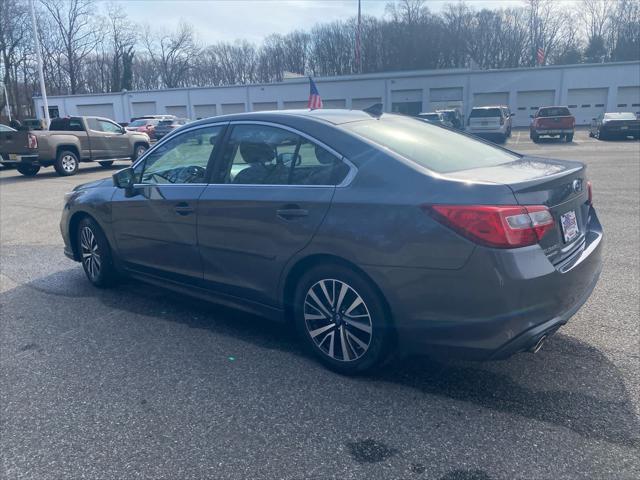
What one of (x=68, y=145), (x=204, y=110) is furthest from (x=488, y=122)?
(x=204, y=110)

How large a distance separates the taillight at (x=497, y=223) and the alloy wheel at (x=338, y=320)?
2.49 ft

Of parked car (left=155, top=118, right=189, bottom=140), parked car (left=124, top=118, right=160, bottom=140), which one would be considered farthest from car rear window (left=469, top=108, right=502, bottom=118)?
parked car (left=124, top=118, right=160, bottom=140)

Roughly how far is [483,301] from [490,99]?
46526mm

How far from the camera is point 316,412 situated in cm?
297

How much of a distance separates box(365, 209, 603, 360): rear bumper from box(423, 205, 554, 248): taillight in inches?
2.2

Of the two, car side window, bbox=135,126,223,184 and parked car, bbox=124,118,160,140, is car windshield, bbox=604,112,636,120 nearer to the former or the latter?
parked car, bbox=124,118,160,140

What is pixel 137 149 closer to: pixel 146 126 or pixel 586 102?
pixel 146 126

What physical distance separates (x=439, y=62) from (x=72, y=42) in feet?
174

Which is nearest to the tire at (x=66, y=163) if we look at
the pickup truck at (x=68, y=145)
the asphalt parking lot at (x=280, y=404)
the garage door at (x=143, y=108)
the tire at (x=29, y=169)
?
the pickup truck at (x=68, y=145)

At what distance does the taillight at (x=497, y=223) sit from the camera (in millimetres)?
2684

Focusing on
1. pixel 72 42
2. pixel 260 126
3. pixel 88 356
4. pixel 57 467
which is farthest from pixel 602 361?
pixel 72 42

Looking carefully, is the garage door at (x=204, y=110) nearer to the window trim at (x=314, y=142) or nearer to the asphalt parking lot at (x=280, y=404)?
the asphalt parking lot at (x=280, y=404)

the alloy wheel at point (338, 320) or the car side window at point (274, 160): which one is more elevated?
the car side window at point (274, 160)

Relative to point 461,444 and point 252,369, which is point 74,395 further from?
point 461,444
